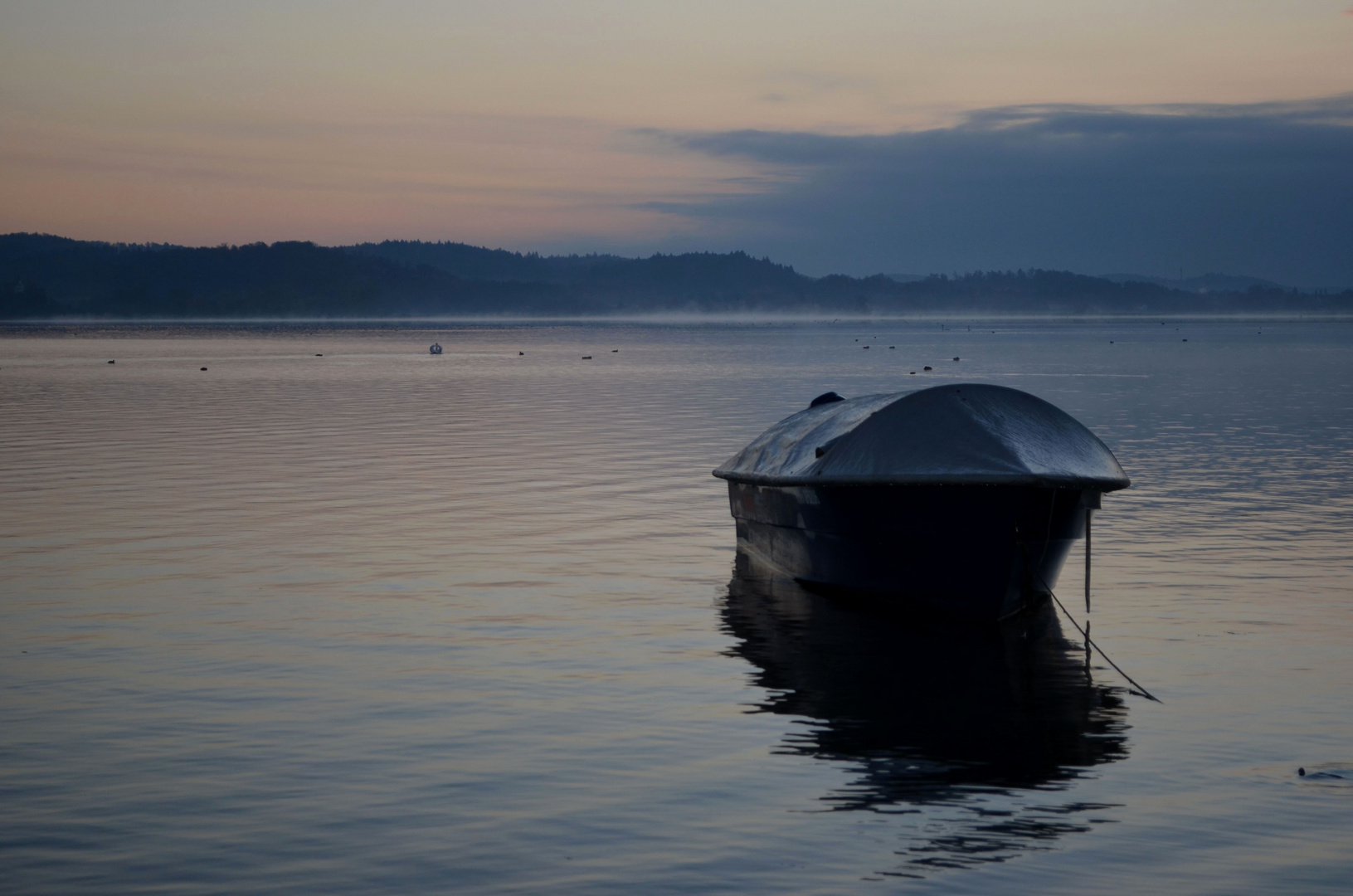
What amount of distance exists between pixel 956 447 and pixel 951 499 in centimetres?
74

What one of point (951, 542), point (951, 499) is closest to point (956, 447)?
point (951, 499)

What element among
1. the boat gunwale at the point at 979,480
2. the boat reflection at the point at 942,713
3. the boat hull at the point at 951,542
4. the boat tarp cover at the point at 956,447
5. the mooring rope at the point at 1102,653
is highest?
the boat tarp cover at the point at 956,447

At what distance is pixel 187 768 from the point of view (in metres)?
12.9

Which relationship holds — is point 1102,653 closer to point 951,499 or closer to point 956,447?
point 951,499

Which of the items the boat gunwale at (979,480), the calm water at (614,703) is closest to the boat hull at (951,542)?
the boat gunwale at (979,480)

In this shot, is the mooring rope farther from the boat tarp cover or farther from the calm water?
the boat tarp cover

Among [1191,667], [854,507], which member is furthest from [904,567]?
[1191,667]

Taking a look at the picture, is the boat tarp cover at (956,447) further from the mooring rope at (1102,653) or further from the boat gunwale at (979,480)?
the mooring rope at (1102,653)

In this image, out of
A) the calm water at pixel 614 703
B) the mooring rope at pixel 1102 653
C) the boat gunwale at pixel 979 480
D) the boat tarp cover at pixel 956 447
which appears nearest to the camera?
the calm water at pixel 614 703

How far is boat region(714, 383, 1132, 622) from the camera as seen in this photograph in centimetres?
1933

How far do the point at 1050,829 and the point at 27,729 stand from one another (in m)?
9.67

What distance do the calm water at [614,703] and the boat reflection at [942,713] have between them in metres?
0.06

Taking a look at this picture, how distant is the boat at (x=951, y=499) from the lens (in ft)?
63.4

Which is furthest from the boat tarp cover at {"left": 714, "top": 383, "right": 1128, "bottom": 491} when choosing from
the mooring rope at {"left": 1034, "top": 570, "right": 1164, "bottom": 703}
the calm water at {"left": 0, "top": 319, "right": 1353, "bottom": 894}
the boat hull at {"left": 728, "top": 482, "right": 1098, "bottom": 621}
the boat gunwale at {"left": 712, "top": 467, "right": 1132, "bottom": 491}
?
the calm water at {"left": 0, "top": 319, "right": 1353, "bottom": 894}
